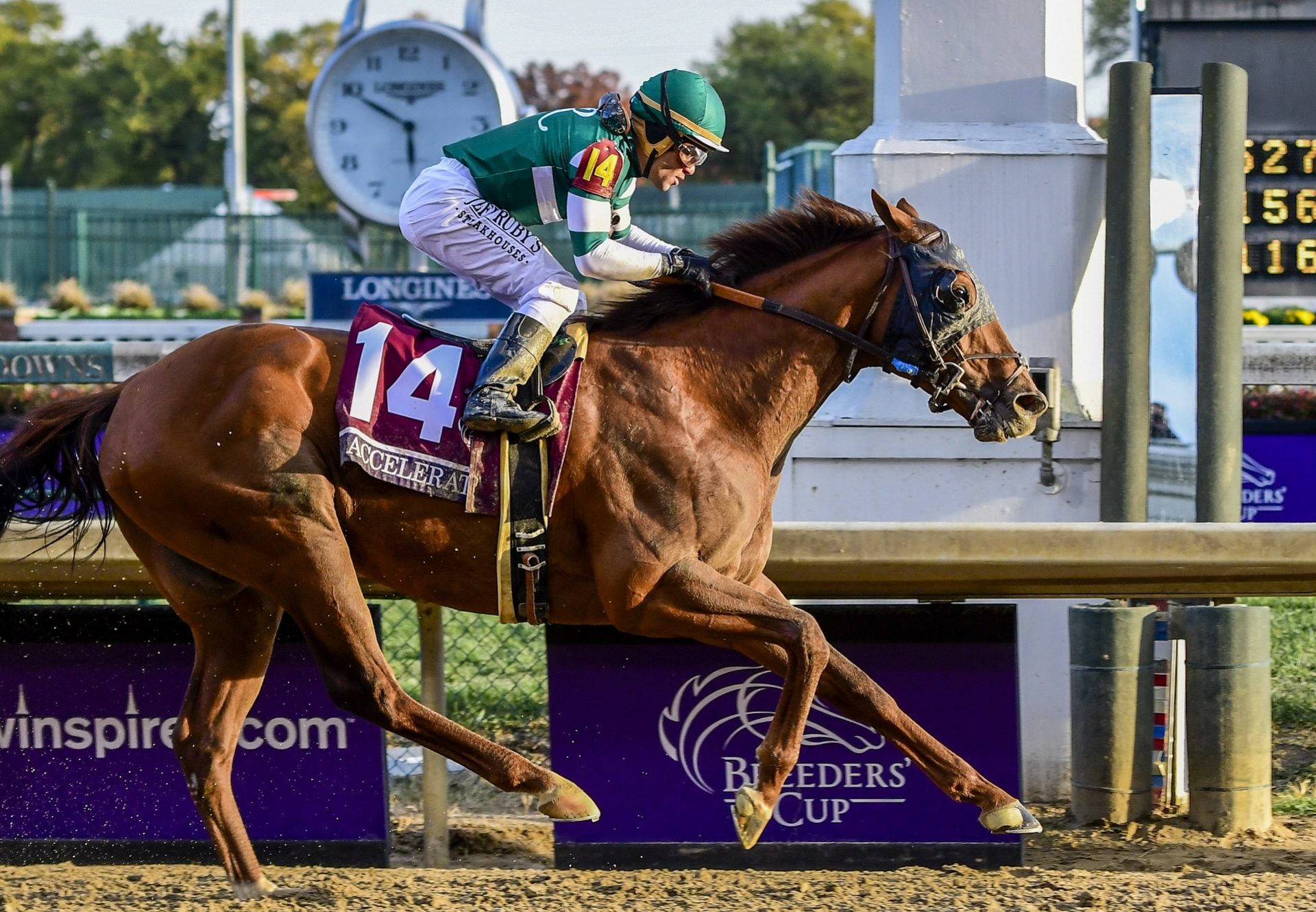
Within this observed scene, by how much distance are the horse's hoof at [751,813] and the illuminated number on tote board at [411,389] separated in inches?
50.0

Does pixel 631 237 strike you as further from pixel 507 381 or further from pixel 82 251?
pixel 82 251

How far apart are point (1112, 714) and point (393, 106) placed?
9.60 meters

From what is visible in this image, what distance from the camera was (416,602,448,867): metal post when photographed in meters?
4.88

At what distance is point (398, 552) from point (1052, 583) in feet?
6.42

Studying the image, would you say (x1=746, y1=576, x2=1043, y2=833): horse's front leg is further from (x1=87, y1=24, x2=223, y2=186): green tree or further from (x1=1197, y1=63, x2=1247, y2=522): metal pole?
(x1=87, y1=24, x2=223, y2=186): green tree

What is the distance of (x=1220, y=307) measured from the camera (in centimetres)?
538

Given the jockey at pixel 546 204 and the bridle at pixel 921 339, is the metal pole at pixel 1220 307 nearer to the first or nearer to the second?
the bridle at pixel 921 339

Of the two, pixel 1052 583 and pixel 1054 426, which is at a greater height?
pixel 1054 426

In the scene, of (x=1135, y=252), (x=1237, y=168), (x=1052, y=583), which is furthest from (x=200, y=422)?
(x=1237, y=168)

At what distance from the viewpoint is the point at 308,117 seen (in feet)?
43.1

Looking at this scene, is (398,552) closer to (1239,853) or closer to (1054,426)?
(1054,426)

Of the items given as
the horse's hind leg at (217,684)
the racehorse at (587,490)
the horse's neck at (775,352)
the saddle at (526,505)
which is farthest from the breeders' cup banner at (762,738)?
the horse's hind leg at (217,684)

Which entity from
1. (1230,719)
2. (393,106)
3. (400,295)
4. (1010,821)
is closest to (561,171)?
(1010,821)

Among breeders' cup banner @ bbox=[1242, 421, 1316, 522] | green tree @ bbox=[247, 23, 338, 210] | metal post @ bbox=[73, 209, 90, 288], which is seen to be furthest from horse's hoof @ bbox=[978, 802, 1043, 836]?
green tree @ bbox=[247, 23, 338, 210]
